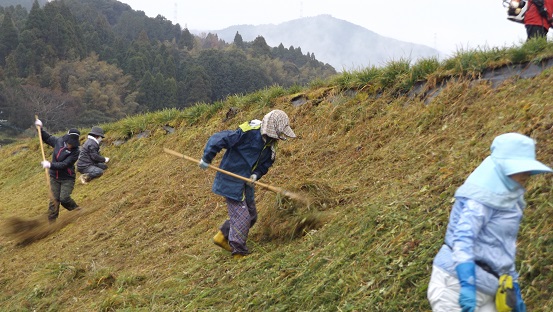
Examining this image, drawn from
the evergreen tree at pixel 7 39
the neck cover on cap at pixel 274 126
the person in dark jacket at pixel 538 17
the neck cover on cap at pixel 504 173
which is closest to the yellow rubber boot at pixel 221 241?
the neck cover on cap at pixel 274 126

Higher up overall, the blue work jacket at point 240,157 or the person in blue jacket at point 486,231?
the person in blue jacket at point 486,231

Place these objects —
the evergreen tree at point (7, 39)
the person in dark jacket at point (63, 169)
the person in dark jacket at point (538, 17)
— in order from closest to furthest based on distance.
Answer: the person in dark jacket at point (538, 17), the person in dark jacket at point (63, 169), the evergreen tree at point (7, 39)

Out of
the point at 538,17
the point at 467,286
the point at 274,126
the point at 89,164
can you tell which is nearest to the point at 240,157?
the point at 274,126

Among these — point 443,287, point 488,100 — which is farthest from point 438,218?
point 488,100

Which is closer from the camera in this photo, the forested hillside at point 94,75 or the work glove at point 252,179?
the work glove at point 252,179

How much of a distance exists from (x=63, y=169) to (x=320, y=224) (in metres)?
5.63

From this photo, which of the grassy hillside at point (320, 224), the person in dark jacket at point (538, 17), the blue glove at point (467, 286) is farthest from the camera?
the person in dark jacket at point (538, 17)

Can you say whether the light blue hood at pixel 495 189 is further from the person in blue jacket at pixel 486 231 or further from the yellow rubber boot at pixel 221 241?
the yellow rubber boot at pixel 221 241

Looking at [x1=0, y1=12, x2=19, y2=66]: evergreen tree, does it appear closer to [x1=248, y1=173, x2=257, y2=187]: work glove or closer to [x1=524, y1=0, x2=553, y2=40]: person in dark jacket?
[x1=524, y1=0, x2=553, y2=40]: person in dark jacket

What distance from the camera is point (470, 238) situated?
113 inches

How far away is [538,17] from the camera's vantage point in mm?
8289

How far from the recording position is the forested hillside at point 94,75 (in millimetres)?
51469

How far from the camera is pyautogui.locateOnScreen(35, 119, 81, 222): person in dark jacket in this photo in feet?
30.9

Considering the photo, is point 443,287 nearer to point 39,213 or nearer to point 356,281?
point 356,281
